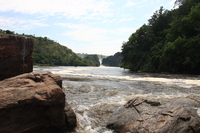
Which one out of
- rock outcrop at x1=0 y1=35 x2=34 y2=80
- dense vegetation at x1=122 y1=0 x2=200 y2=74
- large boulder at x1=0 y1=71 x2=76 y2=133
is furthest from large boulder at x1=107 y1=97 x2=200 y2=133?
dense vegetation at x1=122 y1=0 x2=200 y2=74

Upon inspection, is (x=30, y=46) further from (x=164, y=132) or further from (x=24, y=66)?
(x=164, y=132)

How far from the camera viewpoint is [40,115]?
5.48m

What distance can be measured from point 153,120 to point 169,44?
112 ft

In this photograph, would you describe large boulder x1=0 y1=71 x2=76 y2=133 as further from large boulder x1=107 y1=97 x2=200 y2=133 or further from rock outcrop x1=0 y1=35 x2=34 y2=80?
rock outcrop x1=0 y1=35 x2=34 y2=80

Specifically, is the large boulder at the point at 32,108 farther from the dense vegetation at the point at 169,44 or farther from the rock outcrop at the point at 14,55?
the dense vegetation at the point at 169,44

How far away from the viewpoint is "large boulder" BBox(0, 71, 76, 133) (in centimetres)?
490

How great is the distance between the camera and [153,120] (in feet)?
19.6

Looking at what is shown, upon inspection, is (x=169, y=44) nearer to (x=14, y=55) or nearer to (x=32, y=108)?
(x=14, y=55)

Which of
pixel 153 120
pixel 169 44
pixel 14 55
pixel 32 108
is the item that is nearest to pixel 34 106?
pixel 32 108

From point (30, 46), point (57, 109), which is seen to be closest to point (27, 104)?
point (57, 109)

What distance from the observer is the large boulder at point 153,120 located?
5.56 m

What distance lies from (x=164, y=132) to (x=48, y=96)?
4.20 meters

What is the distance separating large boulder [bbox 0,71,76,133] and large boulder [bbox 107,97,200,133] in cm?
204

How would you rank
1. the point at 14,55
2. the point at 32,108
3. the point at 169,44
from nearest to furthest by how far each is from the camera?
1. the point at 32,108
2. the point at 14,55
3. the point at 169,44
